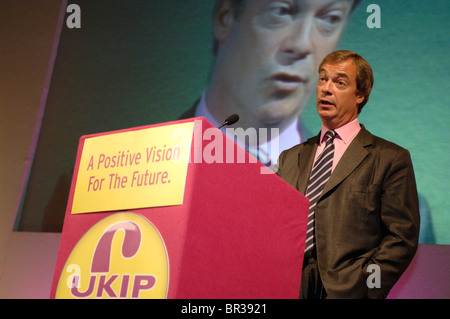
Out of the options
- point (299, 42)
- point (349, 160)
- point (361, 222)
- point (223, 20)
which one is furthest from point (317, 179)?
point (223, 20)

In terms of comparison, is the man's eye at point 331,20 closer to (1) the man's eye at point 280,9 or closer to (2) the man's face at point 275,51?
(2) the man's face at point 275,51

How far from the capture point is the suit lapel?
2059 millimetres

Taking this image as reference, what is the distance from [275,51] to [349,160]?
Answer: 1.29 metres

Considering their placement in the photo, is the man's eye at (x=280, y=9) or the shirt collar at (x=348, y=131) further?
the man's eye at (x=280, y=9)

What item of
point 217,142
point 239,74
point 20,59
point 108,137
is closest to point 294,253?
point 217,142

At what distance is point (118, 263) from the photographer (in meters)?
1.28

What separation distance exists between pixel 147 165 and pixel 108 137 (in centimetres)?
21

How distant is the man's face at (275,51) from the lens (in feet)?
10.1

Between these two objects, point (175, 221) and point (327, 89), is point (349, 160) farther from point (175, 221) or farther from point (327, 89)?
point (175, 221)

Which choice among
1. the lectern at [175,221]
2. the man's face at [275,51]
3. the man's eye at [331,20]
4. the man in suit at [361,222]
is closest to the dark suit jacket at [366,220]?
the man in suit at [361,222]

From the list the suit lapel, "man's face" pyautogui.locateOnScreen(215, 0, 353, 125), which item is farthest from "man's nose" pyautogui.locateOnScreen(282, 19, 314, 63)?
the suit lapel

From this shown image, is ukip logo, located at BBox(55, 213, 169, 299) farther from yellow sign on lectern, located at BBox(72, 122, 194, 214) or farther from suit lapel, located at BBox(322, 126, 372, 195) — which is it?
suit lapel, located at BBox(322, 126, 372, 195)

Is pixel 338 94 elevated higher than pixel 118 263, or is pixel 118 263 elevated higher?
pixel 338 94

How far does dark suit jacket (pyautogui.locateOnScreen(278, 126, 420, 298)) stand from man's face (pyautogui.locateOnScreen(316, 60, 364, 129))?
193 millimetres
